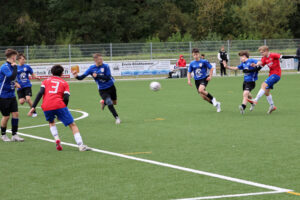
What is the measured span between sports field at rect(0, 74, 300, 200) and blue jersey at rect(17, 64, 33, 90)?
1.79 metres

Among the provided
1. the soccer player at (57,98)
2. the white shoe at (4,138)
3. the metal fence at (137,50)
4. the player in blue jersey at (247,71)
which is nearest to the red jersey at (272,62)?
the player in blue jersey at (247,71)

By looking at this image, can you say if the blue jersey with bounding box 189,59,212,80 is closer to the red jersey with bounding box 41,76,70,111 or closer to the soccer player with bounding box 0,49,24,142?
the soccer player with bounding box 0,49,24,142

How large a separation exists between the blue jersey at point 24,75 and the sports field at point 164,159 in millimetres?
1786

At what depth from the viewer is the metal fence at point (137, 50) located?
36.6 meters

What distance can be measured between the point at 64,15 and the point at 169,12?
13.4 m

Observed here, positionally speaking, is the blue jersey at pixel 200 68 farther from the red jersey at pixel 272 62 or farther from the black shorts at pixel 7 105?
the black shorts at pixel 7 105

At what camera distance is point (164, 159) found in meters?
8.39

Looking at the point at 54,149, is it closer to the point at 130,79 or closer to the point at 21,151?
the point at 21,151

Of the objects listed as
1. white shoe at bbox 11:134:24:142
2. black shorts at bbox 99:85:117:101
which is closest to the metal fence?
black shorts at bbox 99:85:117:101

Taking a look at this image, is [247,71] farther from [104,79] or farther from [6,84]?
[6,84]

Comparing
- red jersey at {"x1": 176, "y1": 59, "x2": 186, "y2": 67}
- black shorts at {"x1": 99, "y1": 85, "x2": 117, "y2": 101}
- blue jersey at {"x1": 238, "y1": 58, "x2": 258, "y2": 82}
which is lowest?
black shorts at {"x1": 99, "y1": 85, "x2": 117, "y2": 101}

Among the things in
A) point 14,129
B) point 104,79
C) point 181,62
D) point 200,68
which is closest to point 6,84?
point 14,129

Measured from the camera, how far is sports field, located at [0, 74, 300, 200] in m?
6.43

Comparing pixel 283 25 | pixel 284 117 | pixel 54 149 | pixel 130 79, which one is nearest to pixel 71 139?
pixel 54 149
